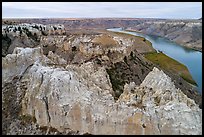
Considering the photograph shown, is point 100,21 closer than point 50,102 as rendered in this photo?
No

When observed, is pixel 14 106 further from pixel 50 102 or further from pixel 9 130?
pixel 50 102

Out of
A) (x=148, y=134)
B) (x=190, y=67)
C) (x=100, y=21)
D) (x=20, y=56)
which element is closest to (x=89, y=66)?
(x=20, y=56)

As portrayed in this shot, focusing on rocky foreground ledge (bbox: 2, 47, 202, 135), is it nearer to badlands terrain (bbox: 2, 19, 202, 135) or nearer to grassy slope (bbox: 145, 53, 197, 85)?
badlands terrain (bbox: 2, 19, 202, 135)

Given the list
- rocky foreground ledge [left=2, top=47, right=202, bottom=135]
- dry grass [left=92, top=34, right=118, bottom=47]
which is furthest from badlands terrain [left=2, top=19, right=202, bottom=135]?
dry grass [left=92, top=34, right=118, bottom=47]

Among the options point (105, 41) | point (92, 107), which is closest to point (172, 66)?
point (105, 41)

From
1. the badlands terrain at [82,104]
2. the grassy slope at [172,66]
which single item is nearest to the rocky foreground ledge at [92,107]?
the badlands terrain at [82,104]

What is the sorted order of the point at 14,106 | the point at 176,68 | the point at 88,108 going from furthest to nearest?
the point at 176,68, the point at 14,106, the point at 88,108
